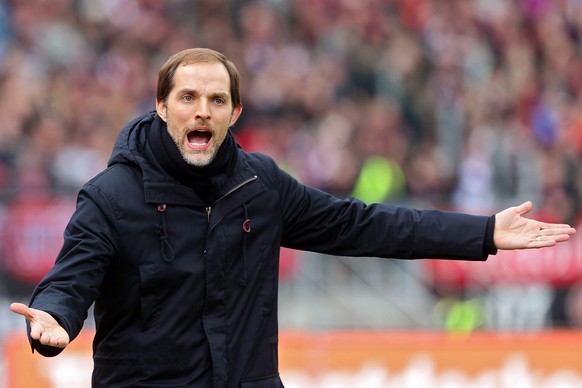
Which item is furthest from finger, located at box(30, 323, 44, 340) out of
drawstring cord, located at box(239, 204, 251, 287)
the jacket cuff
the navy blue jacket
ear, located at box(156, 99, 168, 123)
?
the jacket cuff

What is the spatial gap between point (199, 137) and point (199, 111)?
0.41ft

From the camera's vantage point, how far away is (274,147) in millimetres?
16641

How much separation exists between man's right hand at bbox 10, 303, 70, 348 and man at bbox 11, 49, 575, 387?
0.69 feet

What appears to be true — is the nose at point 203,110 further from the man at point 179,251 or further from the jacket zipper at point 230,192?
the jacket zipper at point 230,192

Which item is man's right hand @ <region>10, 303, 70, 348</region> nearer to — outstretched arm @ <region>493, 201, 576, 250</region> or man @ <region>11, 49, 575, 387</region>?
man @ <region>11, 49, 575, 387</region>

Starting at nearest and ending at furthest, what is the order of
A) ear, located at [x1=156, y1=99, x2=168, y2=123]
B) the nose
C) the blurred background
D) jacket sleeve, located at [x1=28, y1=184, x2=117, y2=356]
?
jacket sleeve, located at [x1=28, y1=184, x2=117, y2=356]
the nose
ear, located at [x1=156, y1=99, x2=168, y2=123]
the blurred background

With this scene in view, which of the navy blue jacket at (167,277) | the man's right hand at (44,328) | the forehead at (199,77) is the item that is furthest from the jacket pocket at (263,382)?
the forehead at (199,77)

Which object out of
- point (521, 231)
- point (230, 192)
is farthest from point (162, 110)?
point (521, 231)

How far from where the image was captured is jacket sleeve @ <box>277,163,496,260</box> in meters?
6.32

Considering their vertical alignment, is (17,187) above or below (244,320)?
above

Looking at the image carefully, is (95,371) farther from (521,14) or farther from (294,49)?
(521,14)

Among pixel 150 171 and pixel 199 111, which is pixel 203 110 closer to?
pixel 199 111

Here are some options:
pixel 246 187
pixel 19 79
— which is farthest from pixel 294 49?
pixel 246 187

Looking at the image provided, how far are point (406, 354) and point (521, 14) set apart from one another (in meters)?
10.0
